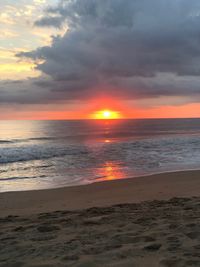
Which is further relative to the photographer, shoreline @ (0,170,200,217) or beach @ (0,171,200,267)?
shoreline @ (0,170,200,217)

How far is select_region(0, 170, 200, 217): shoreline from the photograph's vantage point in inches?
364

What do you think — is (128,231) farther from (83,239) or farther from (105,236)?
(83,239)

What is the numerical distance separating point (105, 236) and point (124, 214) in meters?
1.66

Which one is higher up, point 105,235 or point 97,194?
point 105,235

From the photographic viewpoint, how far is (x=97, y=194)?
36.3 feet

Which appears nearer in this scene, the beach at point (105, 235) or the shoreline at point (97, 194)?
the beach at point (105, 235)

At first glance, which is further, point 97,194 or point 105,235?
point 97,194

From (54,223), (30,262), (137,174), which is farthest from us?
(137,174)

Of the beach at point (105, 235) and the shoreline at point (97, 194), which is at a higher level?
the beach at point (105, 235)

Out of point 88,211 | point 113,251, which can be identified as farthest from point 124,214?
point 113,251

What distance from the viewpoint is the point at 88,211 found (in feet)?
24.3

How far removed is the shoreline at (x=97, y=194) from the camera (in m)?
9.25

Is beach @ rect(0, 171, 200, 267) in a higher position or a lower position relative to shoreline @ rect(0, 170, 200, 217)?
higher

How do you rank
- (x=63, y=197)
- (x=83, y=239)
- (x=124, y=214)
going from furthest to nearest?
(x=63, y=197) → (x=124, y=214) → (x=83, y=239)
